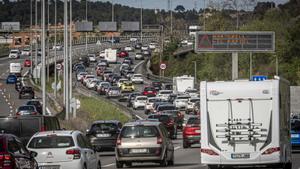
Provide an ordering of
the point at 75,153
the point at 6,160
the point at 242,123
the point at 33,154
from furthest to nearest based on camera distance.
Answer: the point at 242,123, the point at 75,153, the point at 33,154, the point at 6,160

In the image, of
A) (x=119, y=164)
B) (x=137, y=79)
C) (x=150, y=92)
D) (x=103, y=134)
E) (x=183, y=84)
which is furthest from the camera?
(x=137, y=79)

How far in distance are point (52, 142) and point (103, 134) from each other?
17.0 meters

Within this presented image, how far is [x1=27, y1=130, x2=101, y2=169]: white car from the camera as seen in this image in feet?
86.2

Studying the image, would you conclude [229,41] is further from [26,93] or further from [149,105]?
[26,93]

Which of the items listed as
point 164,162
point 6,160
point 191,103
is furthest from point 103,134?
point 191,103

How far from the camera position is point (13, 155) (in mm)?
22969

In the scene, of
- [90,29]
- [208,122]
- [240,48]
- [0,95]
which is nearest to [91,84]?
[0,95]

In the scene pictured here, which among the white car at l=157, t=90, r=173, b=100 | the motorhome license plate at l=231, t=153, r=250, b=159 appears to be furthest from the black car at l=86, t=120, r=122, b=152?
the white car at l=157, t=90, r=173, b=100

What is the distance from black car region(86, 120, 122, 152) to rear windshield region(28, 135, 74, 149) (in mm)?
16361

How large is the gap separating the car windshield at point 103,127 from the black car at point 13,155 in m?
19.2

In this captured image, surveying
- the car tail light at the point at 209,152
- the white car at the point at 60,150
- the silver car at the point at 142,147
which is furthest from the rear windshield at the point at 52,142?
the silver car at the point at 142,147

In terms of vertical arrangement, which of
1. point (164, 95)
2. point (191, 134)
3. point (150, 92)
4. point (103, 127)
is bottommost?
point (150, 92)

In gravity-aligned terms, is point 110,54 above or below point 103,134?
below

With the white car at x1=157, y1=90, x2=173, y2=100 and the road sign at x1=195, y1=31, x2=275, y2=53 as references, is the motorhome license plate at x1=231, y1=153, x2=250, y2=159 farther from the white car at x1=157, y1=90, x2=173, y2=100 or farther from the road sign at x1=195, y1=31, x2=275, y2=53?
the white car at x1=157, y1=90, x2=173, y2=100
